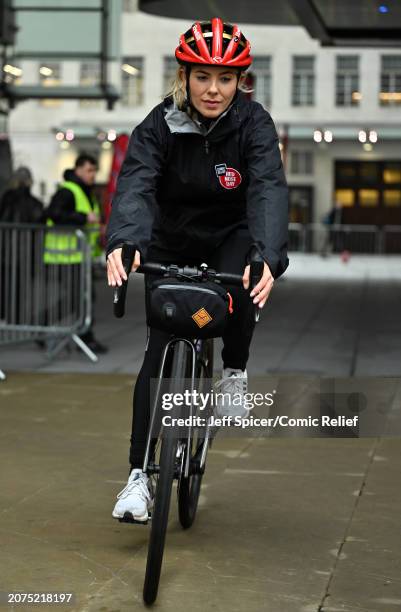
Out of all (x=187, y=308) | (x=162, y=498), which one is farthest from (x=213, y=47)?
(x=162, y=498)

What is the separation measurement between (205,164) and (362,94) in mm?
43028

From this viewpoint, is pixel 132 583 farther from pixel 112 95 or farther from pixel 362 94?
pixel 362 94

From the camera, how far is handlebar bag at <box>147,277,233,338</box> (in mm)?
4168

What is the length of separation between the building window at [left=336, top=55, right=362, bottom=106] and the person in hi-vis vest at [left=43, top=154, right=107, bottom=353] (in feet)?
118

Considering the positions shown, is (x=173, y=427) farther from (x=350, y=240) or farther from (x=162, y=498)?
(x=350, y=240)

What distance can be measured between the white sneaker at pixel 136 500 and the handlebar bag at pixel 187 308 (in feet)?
1.98

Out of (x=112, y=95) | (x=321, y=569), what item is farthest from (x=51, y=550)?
(x=112, y=95)

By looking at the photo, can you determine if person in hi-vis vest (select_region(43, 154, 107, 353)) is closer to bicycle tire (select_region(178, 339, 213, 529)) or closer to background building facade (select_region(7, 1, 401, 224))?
bicycle tire (select_region(178, 339, 213, 529))

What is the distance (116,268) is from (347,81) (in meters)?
43.6

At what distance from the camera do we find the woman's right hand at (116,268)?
161 inches

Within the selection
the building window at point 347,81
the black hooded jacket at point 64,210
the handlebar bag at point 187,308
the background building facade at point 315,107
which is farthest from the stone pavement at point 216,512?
the building window at point 347,81

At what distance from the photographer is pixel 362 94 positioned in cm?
4638

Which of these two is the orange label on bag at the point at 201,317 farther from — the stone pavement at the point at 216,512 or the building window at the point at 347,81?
the building window at the point at 347,81

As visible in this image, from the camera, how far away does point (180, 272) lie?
4.25 meters
